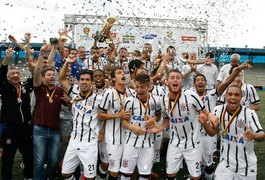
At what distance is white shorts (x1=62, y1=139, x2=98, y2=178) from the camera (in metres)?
6.44

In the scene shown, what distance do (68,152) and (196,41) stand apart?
66.5 feet

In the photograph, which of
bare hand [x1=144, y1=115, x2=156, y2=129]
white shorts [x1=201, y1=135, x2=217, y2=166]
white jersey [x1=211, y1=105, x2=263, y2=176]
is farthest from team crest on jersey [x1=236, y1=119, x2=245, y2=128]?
white shorts [x1=201, y1=135, x2=217, y2=166]

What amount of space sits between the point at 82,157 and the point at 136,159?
31.9 inches

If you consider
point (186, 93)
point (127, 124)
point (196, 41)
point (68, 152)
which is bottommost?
point (68, 152)

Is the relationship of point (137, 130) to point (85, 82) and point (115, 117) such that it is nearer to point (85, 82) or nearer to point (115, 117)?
point (115, 117)

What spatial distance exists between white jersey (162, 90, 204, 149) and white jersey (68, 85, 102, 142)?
1078 mm

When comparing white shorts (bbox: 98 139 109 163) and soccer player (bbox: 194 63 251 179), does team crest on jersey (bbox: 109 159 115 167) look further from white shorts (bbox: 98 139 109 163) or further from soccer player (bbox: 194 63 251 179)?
soccer player (bbox: 194 63 251 179)

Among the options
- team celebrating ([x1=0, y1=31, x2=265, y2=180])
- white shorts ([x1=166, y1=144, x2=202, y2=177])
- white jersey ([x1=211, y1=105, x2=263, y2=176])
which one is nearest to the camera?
white jersey ([x1=211, y1=105, x2=263, y2=176])

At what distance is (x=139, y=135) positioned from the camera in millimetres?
6566

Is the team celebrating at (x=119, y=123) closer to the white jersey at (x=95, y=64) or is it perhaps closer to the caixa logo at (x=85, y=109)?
the caixa logo at (x=85, y=109)

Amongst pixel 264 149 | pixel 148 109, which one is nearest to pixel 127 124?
pixel 148 109

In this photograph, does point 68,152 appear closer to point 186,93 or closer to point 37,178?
point 37,178

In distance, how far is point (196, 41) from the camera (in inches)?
1019

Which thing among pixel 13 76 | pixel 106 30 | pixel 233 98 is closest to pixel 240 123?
pixel 233 98
